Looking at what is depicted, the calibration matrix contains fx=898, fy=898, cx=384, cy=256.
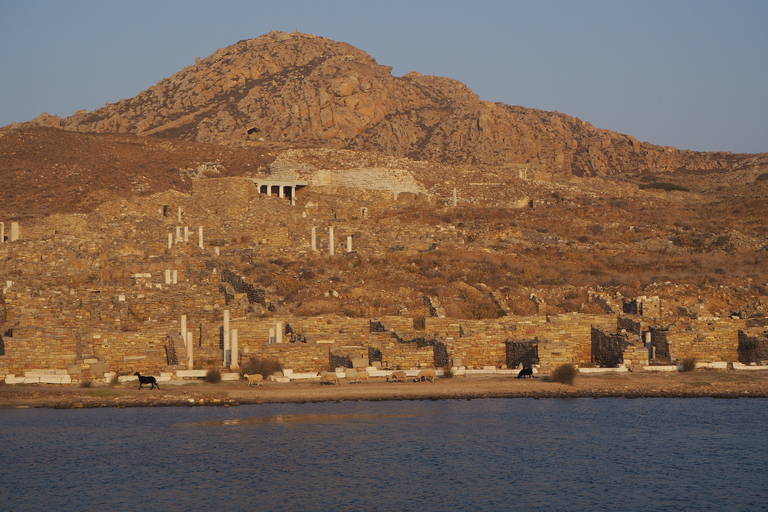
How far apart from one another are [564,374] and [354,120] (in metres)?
86.4

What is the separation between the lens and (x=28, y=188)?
69.1 meters

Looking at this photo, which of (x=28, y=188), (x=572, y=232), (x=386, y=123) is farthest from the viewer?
(x=386, y=123)

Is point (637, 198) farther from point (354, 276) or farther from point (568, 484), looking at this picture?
point (568, 484)

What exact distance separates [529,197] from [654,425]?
48.8 metres

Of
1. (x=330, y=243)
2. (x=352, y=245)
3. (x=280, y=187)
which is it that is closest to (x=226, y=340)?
(x=330, y=243)

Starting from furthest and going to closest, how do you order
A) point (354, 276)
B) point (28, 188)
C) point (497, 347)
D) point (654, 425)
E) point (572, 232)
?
point (28, 188)
point (572, 232)
point (354, 276)
point (497, 347)
point (654, 425)

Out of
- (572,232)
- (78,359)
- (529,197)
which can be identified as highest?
(529,197)

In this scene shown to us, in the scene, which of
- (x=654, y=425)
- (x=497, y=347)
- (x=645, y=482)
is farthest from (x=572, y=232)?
(x=645, y=482)

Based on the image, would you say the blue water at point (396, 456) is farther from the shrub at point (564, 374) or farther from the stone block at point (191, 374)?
the stone block at point (191, 374)

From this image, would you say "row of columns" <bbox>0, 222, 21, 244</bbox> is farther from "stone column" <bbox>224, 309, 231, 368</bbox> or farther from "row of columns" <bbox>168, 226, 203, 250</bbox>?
"stone column" <bbox>224, 309, 231, 368</bbox>

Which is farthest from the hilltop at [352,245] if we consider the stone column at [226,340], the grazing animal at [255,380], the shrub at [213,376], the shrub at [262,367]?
the grazing animal at [255,380]

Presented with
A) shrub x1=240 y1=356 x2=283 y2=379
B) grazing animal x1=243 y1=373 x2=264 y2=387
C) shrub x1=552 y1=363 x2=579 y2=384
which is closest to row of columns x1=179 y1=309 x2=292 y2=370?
shrub x1=240 y1=356 x2=283 y2=379

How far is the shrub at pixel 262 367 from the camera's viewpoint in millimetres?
26328

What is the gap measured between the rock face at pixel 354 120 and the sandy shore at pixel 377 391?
241 feet
